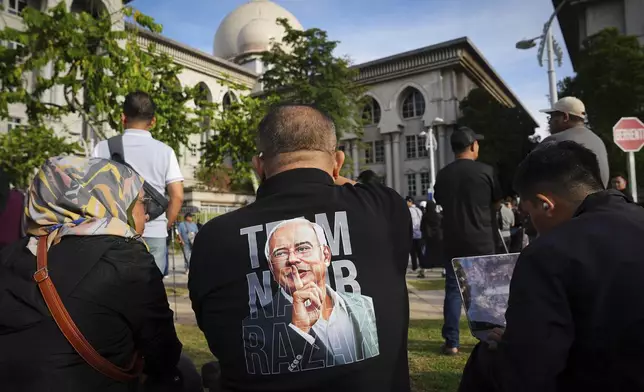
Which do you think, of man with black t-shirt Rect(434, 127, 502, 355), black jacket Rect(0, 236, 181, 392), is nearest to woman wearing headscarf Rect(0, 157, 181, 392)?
black jacket Rect(0, 236, 181, 392)

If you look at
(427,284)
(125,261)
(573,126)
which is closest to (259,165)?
(125,261)

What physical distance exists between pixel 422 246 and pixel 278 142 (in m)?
10.4

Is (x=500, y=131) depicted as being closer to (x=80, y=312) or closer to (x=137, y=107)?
(x=137, y=107)

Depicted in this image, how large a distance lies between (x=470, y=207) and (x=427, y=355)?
1.34 metres

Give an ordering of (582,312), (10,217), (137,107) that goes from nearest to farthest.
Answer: (582,312) < (10,217) < (137,107)

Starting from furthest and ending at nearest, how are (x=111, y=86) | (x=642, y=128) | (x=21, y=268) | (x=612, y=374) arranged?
(x=111, y=86), (x=642, y=128), (x=21, y=268), (x=612, y=374)

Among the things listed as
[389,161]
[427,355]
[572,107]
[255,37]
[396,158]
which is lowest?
[427,355]

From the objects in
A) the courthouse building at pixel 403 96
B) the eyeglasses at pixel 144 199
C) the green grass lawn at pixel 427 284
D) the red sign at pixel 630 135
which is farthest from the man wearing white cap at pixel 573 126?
the courthouse building at pixel 403 96

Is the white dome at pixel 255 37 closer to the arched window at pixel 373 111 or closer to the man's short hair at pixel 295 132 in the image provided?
the arched window at pixel 373 111

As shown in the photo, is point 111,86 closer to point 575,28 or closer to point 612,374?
point 612,374

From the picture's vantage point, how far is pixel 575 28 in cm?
3597

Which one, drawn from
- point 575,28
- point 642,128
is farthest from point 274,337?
point 575,28

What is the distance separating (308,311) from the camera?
159 cm

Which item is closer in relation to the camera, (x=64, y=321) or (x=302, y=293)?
(x=302, y=293)
